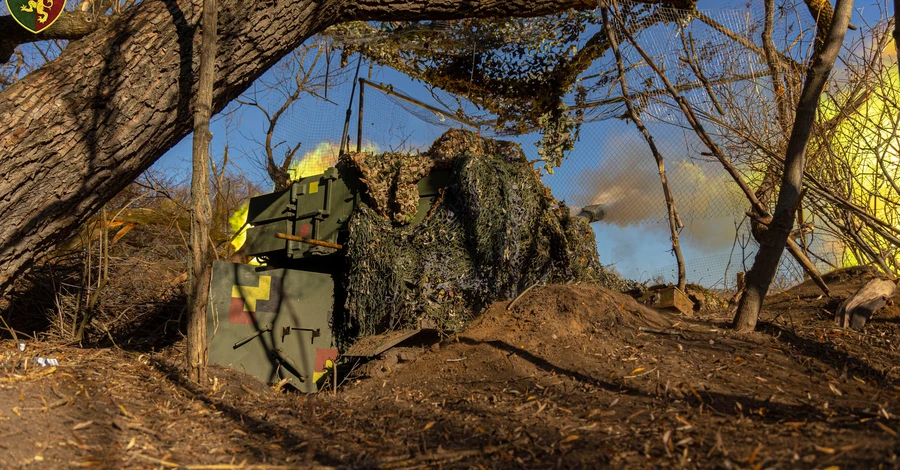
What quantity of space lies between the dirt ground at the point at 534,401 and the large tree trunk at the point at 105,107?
3.60 feet

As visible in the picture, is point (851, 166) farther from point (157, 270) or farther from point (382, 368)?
point (157, 270)

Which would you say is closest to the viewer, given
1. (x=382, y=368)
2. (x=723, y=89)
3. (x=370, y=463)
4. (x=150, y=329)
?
(x=370, y=463)

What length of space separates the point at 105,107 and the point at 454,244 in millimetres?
3046

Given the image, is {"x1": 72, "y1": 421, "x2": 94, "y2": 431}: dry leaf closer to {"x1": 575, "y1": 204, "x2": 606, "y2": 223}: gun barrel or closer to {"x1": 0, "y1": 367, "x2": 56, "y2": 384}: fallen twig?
{"x1": 0, "y1": 367, "x2": 56, "y2": 384}: fallen twig

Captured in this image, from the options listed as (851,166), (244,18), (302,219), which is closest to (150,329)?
(302,219)

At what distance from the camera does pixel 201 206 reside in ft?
14.5

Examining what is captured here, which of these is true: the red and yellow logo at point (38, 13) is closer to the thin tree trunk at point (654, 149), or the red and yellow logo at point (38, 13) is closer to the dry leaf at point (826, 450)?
the thin tree trunk at point (654, 149)

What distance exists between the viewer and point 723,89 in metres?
5.71

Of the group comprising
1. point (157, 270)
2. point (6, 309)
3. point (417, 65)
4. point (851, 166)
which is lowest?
point (6, 309)

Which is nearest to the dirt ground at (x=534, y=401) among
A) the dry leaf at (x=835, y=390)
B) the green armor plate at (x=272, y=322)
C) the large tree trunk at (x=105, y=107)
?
the dry leaf at (x=835, y=390)

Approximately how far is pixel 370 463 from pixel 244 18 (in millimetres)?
3376

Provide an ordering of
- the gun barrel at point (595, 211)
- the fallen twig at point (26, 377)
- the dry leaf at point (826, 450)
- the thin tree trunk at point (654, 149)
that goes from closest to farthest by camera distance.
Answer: the dry leaf at point (826, 450)
the fallen twig at point (26, 377)
the thin tree trunk at point (654, 149)
the gun barrel at point (595, 211)

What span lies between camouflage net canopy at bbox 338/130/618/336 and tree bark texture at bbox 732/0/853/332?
189cm

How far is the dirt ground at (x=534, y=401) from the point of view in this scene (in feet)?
9.48
